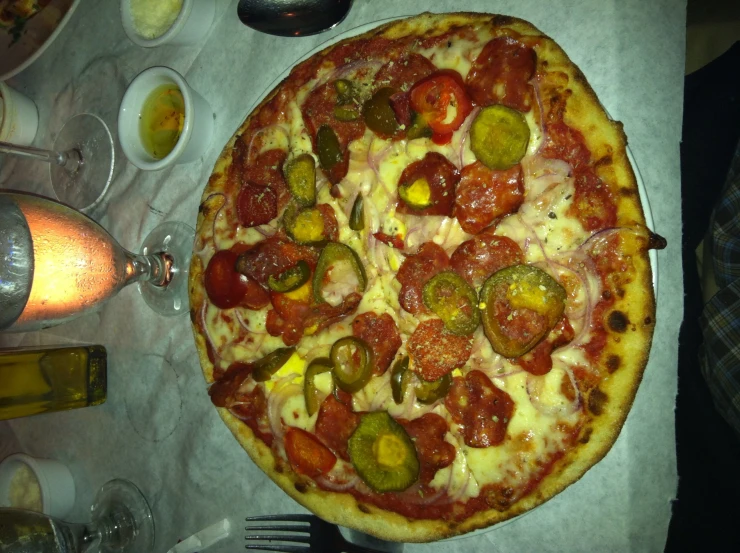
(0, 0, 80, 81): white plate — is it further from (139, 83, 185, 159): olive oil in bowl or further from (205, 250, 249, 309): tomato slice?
(205, 250, 249, 309): tomato slice

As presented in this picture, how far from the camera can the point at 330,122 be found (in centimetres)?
161

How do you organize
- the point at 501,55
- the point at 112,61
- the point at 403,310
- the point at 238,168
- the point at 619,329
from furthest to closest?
the point at 112,61, the point at 238,168, the point at 403,310, the point at 501,55, the point at 619,329

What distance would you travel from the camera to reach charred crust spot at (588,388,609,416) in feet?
4.20

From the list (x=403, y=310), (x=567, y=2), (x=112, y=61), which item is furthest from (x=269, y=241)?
(x=112, y=61)

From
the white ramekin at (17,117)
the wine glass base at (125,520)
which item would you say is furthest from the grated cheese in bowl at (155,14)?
the wine glass base at (125,520)

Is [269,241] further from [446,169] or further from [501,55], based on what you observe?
[501,55]

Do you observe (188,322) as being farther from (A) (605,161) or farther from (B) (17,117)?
(A) (605,161)

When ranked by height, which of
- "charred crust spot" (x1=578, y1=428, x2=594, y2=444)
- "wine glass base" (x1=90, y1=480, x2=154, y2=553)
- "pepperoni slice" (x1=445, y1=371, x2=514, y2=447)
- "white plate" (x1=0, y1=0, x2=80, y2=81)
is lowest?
"wine glass base" (x1=90, y1=480, x2=154, y2=553)

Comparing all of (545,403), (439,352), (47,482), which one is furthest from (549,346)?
(47,482)

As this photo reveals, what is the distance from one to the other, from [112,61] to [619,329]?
2.25 metres

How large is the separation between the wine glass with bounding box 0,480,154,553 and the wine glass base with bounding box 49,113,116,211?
3.84 ft

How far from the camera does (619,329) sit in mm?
1278

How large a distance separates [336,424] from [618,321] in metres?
0.80

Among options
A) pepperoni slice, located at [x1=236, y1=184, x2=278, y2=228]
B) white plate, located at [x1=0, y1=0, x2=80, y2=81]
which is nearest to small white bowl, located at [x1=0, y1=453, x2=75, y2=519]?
pepperoni slice, located at [x1=236, y1=184, x2=278, y2=228]
